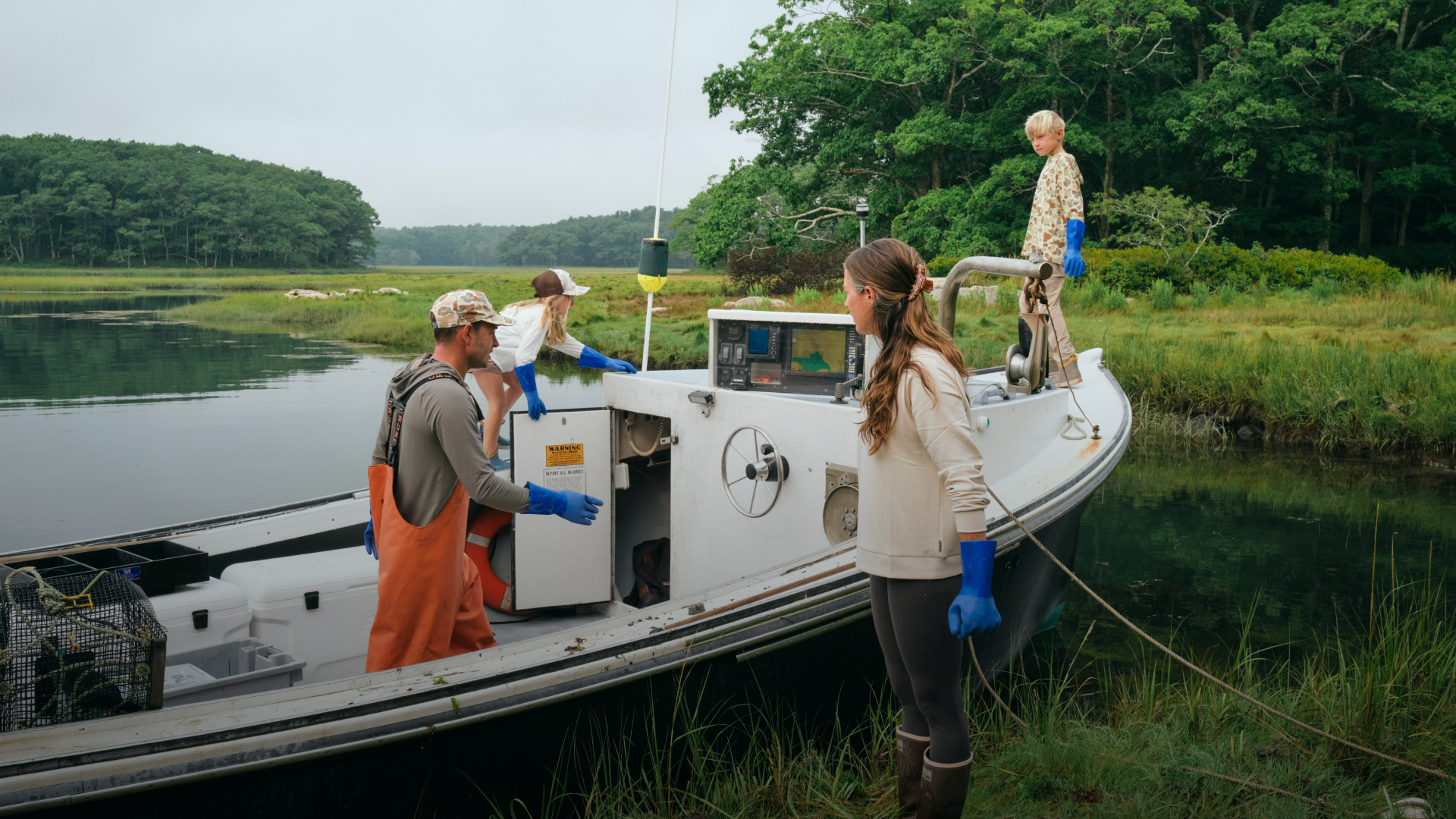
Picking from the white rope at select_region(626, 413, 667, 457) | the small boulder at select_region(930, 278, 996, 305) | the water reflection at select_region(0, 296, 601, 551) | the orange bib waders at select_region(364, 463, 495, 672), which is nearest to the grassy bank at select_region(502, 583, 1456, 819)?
the orange bib waders at select_region(364, 463, 495, 672)

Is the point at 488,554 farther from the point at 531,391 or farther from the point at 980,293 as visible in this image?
the point at 980,293

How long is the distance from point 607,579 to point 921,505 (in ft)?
9.35

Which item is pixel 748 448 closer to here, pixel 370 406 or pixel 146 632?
pixel 146 632

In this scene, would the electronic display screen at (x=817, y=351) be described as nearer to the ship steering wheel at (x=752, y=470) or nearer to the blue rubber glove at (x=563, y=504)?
the ship steering wheel at (x=752, y=470)

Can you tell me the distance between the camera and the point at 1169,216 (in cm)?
1931

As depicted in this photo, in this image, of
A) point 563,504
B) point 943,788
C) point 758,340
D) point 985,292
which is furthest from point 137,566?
point 985,292

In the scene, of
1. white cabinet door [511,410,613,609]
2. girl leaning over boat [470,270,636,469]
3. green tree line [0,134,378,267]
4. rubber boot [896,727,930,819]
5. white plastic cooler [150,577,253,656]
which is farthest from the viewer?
green tree line [0,134,378,267]

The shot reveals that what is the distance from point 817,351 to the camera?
3.89m

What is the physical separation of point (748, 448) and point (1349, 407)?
28.1 feet

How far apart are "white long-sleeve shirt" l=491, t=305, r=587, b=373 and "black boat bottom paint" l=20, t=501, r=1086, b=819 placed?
7.08ft

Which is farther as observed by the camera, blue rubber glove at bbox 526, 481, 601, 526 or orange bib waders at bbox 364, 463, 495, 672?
blue rubber glove at bbox 526, 481, 601, 526

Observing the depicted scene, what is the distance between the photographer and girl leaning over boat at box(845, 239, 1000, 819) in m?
1.87

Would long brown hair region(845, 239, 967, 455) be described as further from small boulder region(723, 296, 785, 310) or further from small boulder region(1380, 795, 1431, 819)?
small boulder region(723, 296, 785, 310)

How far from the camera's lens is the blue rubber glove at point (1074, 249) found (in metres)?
4.34
